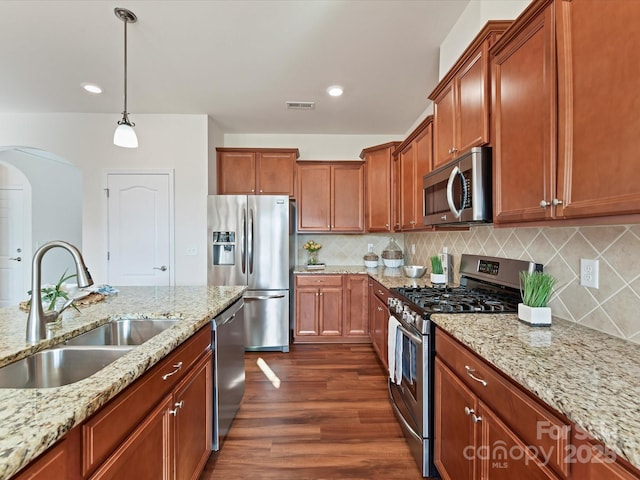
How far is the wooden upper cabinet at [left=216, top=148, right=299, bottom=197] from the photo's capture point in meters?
4.02

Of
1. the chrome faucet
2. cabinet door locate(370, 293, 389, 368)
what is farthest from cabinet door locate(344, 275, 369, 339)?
the chrome faucet

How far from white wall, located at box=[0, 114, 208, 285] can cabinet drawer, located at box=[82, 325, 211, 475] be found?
2.52m

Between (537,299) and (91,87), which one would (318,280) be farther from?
(91,87)

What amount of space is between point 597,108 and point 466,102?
2.95 ft

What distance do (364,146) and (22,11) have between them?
11.8ft

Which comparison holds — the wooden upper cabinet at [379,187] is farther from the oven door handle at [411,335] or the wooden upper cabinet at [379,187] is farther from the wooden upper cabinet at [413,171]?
the oven door handle at [411,335]

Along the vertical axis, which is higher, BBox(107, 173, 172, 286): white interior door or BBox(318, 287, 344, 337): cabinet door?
BBox(107, 173, 172, 286): white interior door

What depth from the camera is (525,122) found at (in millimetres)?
1279

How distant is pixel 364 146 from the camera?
4406 millimetres

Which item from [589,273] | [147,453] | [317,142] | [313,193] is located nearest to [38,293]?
[147,453]

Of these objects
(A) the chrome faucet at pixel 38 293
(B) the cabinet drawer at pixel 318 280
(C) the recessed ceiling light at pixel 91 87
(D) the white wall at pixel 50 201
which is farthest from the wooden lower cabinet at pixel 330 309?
(D) the white wall at pixel 50 201

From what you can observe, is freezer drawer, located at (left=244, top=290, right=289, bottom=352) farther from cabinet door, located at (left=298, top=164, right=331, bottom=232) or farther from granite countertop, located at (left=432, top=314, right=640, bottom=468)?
granite countertop, located at (left=432, top=314, right=640, bottom=468)

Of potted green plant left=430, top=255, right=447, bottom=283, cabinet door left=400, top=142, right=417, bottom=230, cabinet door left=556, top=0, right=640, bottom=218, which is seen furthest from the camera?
cabinet door left=400, top=142, right=417, bottom=230

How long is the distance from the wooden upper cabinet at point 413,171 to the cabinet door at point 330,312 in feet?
3.79
